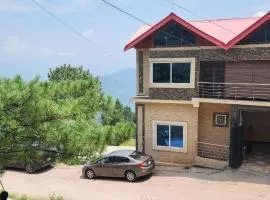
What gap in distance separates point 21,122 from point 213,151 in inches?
573

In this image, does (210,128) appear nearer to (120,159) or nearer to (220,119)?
(220,119)

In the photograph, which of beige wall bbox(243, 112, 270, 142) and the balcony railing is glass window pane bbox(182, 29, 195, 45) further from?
beige wall bbox(243, 112, 270, 142)

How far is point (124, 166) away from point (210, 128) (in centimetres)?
543

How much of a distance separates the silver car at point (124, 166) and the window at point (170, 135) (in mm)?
2435

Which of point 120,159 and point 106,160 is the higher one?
point 120,159

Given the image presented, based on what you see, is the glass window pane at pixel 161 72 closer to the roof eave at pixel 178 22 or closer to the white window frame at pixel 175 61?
the white window frame at pixel 175 61

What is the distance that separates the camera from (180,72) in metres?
23.7

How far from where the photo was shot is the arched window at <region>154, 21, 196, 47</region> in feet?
76.7

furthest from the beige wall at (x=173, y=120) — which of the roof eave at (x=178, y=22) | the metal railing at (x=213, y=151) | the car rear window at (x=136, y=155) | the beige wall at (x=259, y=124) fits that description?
the beige wall at (x=259, y=124)

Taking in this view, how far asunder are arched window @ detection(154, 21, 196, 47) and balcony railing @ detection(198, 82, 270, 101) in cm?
241

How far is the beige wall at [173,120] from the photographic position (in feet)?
78.3

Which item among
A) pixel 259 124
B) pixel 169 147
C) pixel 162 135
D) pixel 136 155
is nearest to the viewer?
pixel 136 155

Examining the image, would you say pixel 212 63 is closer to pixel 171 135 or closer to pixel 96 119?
pixel 171 135

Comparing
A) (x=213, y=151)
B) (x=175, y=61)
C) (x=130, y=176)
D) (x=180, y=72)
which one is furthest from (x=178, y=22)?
(x=130, y=176)
